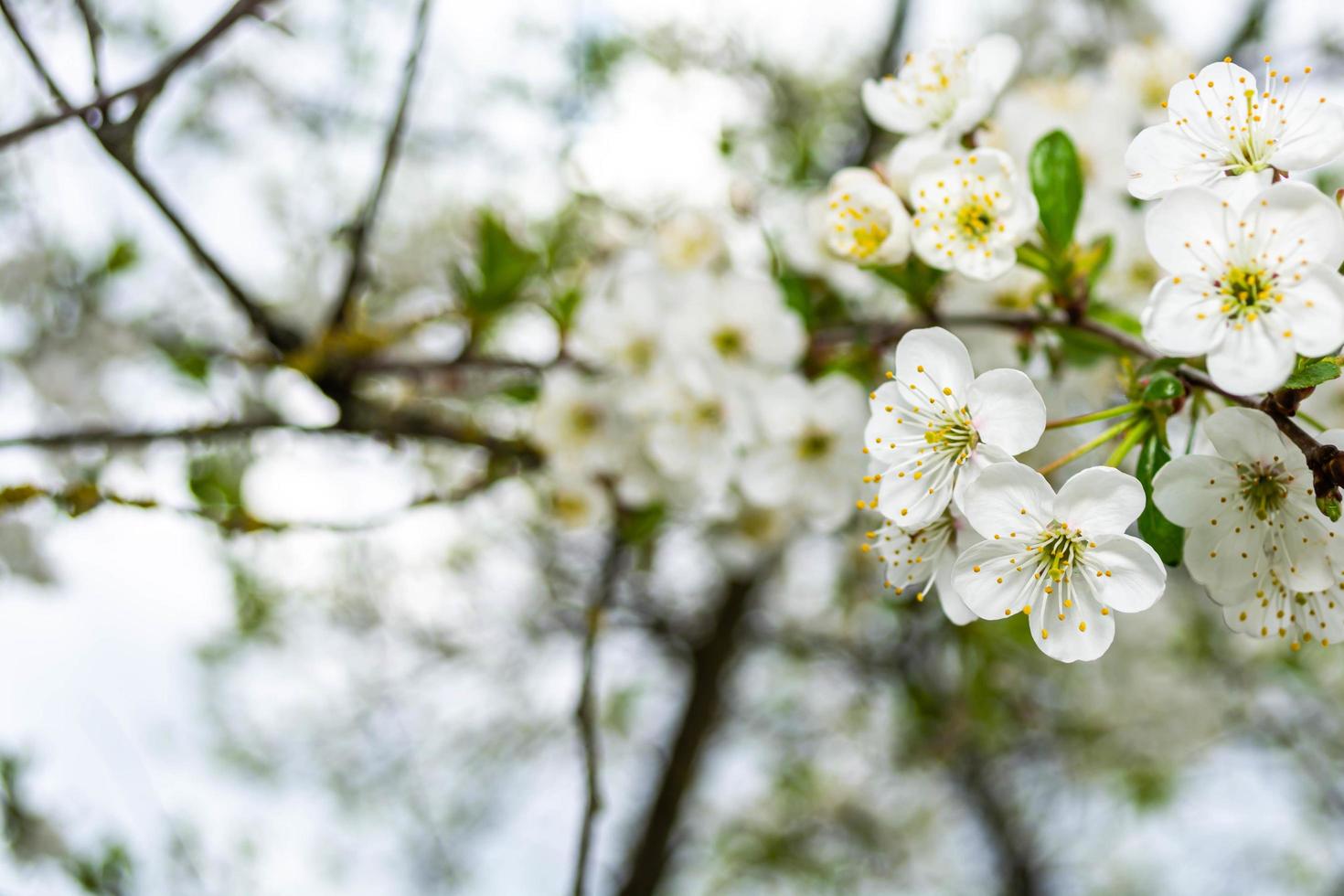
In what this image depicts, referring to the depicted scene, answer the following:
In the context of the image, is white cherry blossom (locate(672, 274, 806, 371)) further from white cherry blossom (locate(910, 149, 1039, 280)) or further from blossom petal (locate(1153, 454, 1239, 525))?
blossom petal (locate(1153, 454, 1239, 525))

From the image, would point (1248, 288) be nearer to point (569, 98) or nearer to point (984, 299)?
point (984, 299)

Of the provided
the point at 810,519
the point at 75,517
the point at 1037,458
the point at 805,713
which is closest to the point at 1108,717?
the point at 805,713

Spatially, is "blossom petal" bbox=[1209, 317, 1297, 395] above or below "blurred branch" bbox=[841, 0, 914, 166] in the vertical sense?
above

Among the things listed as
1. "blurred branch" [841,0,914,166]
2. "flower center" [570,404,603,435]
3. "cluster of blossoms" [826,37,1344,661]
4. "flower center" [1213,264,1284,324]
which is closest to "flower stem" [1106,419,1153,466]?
"cluster of blossoms" [826,37,1344,661]

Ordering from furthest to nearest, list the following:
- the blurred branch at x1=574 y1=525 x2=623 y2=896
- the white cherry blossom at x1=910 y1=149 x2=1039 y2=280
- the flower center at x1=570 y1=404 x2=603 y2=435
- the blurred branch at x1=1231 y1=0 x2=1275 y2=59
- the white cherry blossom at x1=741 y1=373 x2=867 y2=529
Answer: the blurred branch at x1=1231 y1=0 x2=1275 y2=59 < the flower center at x1=570 y1=404 x2=603 y2=435 < the white cherry blossom at x1=741 y1=373 x2=867 y2=529 < the blurred branch at x1=574 y1=525 x2=623 y2=896 < the white cherry blossom at x1=910 y1=149 x2=1039 y2=280

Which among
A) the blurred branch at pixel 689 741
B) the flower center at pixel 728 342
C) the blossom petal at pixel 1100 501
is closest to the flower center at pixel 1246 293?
the blossom petal at pixel 1100 501

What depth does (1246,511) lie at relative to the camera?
0.56 m

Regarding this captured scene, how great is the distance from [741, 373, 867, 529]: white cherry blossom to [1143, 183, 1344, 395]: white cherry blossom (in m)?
0.42

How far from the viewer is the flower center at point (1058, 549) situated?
0.56 m

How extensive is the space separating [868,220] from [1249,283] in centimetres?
32

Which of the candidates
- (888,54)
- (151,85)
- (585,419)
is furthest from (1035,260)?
(888,54)

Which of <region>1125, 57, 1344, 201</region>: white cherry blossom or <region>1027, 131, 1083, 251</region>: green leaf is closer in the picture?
<region>1125, 57, 1344, 201</region>: white cherry blossom

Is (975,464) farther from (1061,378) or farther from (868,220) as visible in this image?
(1061,378)

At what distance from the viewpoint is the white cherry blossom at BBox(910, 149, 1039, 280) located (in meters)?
0.70
